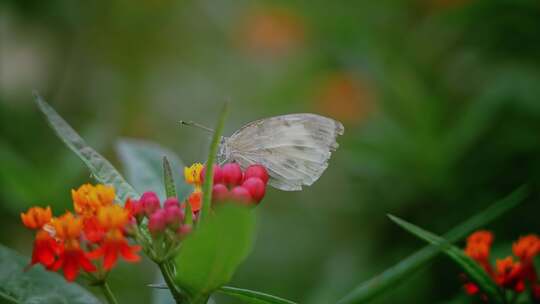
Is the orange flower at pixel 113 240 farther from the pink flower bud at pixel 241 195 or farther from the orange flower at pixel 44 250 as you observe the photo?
the pink flower bud at pixel 241 195

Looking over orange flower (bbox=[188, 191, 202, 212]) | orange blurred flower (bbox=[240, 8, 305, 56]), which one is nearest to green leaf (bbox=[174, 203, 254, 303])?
orange flower (bbox=[188, 191, 202, 212])

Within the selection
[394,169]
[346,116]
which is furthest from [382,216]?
[346,116]

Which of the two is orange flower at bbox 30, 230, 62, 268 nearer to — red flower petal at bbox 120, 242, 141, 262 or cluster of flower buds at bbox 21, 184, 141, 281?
cluster of flower buds at bbox 21, 184, 141, 281

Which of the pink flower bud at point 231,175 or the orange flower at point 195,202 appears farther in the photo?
the pink flower bud at point 231,175

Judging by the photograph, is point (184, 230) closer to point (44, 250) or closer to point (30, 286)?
point (44, 250)

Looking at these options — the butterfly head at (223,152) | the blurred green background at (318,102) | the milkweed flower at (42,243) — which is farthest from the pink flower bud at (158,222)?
the butterfly head at (223,152)

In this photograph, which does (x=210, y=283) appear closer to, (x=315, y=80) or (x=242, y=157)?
(x=242, y=157)
